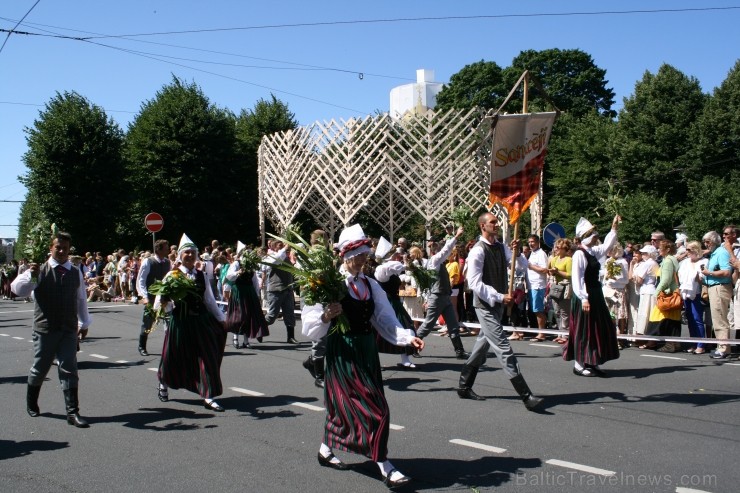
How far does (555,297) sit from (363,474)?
8.54m

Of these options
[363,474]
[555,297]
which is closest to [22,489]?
[363,474]

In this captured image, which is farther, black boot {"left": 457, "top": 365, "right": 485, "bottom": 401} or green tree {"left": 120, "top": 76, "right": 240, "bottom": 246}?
green tree {"left": 120, "top": 76, "right": 240, "bottom": 246}

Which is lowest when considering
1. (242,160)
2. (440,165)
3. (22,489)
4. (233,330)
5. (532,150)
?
(22,489)

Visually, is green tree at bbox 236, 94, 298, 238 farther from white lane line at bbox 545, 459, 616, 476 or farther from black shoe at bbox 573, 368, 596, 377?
white lane line at bbox 545, 459, 616, 476

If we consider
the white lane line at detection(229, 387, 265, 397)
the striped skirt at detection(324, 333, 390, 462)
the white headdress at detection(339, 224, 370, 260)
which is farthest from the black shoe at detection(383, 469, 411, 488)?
the white lane line at detection(229, 387, 265, 397)

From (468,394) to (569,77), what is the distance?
4197cm

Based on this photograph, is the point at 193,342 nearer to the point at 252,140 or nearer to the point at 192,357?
the point at 192,357

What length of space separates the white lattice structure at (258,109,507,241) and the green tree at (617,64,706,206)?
14.7 metres

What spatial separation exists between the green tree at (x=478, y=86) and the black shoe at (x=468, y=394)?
39.1 m

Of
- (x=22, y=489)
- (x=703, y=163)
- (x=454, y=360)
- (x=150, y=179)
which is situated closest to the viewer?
(x=22, y=489)

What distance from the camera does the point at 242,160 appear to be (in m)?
40.9

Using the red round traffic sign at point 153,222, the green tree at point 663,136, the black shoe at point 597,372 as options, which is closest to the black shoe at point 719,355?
the black shoe at point 597,372

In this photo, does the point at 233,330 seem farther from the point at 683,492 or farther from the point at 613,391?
the point at 683,492

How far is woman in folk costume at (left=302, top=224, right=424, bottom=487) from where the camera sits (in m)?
5.45
